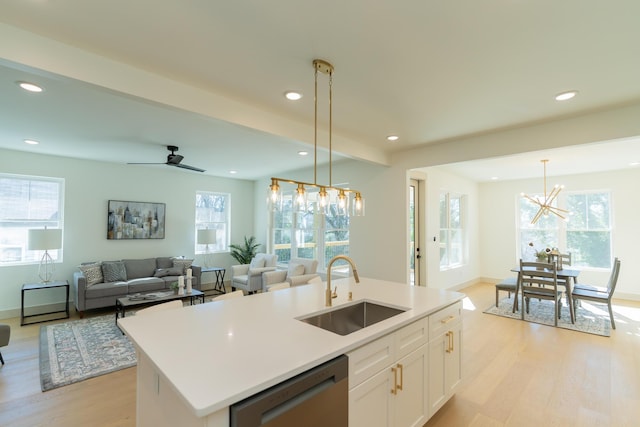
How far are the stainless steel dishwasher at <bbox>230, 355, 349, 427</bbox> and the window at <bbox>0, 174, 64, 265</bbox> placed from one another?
5.69 metres

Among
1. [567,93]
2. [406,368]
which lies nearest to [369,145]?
[567,93]

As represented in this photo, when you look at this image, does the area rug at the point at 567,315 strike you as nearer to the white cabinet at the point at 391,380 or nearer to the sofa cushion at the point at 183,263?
the white cabinet at the point at 391,380

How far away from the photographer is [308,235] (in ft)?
20.9

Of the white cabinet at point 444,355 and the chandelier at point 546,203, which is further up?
the chandelier at point 546,203

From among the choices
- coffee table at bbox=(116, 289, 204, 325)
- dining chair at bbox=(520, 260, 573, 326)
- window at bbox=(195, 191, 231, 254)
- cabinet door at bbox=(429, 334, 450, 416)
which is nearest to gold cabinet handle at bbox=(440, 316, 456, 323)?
cabinet door at bbox=(429, 334, 450, 416)

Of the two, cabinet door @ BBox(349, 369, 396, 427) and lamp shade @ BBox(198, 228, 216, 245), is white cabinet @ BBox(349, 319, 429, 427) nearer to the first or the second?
cabinet door @ BBox(349, 369, 396, 427)

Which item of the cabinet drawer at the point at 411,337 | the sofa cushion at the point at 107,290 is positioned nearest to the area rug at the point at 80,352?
the sofa cushion at the point at 107,290

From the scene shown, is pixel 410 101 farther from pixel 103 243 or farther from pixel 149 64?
pixel 103 243

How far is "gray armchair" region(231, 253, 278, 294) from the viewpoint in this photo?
18.7 ft

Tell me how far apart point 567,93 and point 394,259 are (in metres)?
2.91

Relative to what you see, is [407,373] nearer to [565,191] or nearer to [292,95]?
[292,95]

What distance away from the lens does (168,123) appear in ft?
11.5

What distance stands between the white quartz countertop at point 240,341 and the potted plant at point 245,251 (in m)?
4.92

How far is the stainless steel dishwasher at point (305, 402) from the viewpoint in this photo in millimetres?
1081
